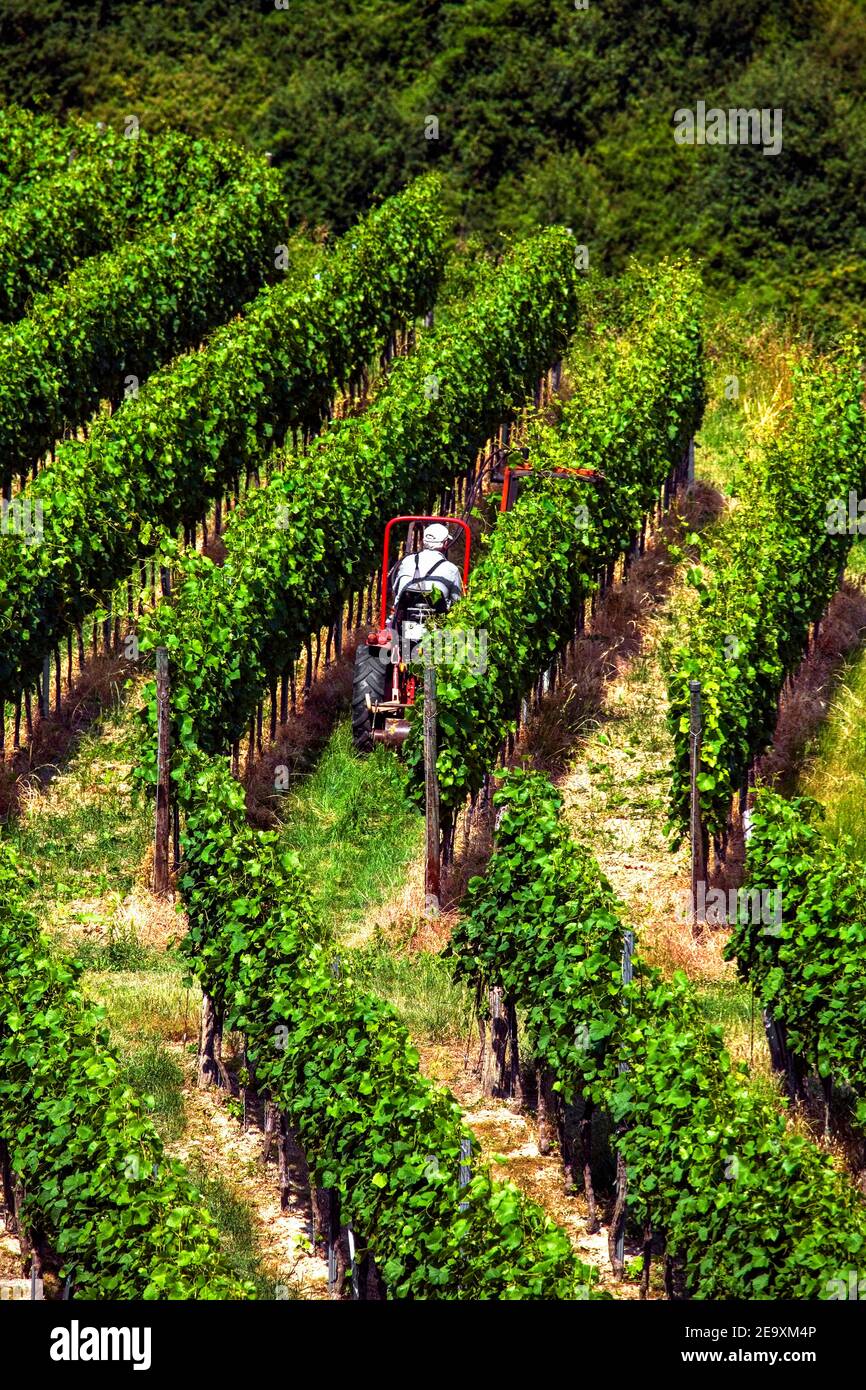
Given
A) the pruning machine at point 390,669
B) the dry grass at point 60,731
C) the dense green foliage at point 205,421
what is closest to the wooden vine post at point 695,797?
the pruning machine at point 390,669

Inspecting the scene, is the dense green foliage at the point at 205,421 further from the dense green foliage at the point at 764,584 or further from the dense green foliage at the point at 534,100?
the dense green foliage at the point at 764,584

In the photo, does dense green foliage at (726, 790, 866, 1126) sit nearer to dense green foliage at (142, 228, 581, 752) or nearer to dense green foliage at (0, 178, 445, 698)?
dense green foliage at (142, 228, 581, 752)

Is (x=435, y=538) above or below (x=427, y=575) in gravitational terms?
above

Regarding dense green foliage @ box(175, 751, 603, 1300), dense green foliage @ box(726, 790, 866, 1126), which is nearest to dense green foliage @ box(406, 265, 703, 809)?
dense green foliage @ box(175, 751, 603, 1300)

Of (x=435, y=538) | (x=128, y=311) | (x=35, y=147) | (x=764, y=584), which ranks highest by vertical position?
(x=35, y=147)

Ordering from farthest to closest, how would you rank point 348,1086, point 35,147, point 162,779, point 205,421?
1. point 35,147
2. point 205,421
3. point 162,779
4. point 348,1086

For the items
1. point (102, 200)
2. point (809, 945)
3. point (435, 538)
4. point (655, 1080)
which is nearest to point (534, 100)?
point (102, 200)

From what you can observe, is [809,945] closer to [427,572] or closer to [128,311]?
[427,572]

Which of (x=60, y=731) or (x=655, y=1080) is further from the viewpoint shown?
(x=60, y=731)
